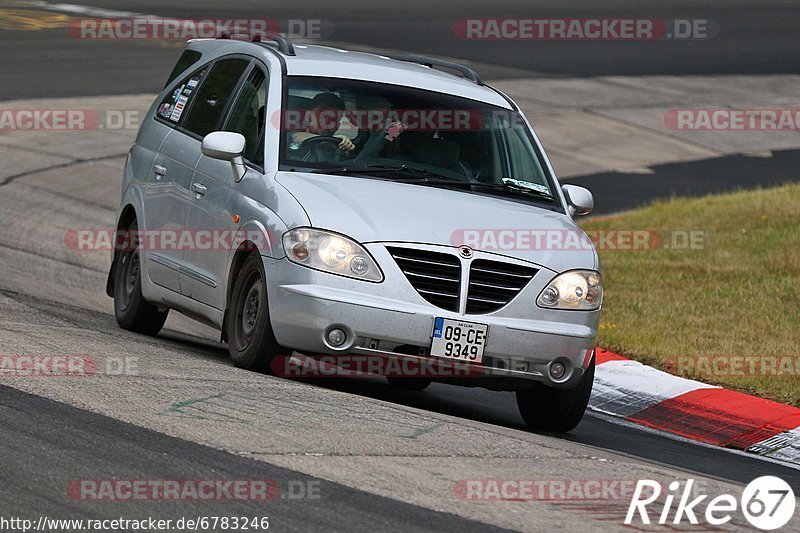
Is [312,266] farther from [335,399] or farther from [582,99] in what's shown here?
[582,99]

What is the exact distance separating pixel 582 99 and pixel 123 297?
1561 cm

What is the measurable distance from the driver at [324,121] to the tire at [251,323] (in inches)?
33.8

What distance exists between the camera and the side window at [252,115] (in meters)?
8.59

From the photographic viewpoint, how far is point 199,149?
9180 millimetres

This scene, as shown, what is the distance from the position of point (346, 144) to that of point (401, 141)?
0.33m

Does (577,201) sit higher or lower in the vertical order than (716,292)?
higher

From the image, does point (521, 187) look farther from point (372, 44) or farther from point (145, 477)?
point (372, 44)

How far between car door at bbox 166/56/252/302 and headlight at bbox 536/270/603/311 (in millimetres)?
1979

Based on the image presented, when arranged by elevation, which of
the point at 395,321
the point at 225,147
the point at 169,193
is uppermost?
the point at 225,147

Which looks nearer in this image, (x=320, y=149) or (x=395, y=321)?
(x=395, y=321)

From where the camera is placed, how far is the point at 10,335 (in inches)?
325

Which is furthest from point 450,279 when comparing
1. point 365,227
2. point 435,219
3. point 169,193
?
point 169,193

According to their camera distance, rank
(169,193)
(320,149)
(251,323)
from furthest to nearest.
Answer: (169,193), (320,149), (251,323)

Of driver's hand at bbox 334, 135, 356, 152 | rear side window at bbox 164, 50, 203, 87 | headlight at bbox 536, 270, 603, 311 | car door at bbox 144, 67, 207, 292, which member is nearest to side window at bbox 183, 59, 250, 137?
car door at bbox 144, 67, 207, 292
